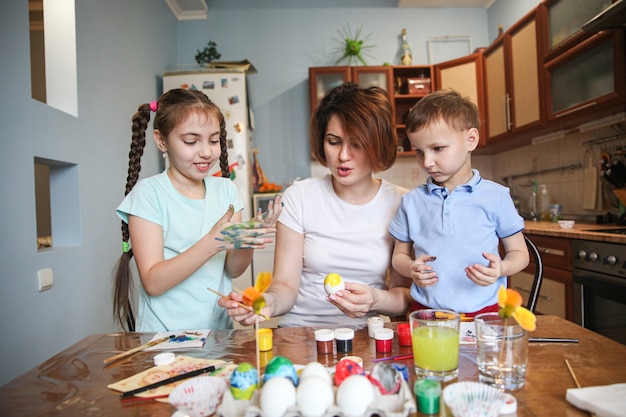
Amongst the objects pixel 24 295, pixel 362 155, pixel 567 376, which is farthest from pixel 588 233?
pixel 24 295

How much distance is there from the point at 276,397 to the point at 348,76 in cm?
412

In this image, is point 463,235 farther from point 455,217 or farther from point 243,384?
point 243,384

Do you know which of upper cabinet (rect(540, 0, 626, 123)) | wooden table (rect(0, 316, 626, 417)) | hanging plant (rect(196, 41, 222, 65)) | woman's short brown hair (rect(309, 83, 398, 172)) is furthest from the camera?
hanging plant (rect(196, 41, 222, 65))

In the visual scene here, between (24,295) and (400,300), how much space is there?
1.55 metres

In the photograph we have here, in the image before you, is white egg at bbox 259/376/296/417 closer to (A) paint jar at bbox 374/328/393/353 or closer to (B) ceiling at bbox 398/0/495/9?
(A) paint jar at bbox 374/328/393/353

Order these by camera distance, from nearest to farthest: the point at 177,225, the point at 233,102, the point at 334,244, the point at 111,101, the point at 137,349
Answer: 1. the point at 137,349
2. the point at 177,225
3. the point at 334,244
4. the point at 111,101
5. the point at 233,102

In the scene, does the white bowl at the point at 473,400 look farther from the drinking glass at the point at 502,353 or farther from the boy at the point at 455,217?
the boy at the point at 455,217

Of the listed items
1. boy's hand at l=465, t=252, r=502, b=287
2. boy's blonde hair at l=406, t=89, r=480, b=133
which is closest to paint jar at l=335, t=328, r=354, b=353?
boy's hand at l=465, t=252, r=502, b=287

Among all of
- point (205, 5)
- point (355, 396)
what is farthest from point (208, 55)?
point (355, 396)

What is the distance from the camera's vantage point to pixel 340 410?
650mm

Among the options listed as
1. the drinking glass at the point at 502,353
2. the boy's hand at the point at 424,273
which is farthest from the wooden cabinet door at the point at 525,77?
the drinking glass at the point at 502,353

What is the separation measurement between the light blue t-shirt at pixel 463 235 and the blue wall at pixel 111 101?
162 cm

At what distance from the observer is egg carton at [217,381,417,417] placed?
2.13 feet

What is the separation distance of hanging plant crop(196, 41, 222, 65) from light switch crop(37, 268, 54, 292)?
292 cm
